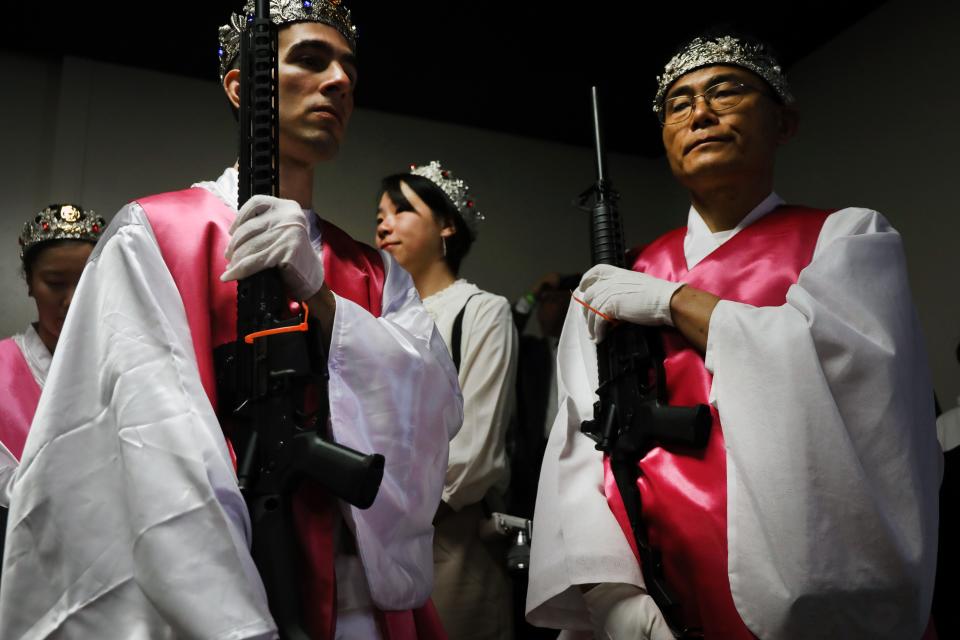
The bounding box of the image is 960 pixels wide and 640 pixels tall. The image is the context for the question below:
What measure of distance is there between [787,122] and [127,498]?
157 centimetres

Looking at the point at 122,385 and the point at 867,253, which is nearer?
the point at 122,385

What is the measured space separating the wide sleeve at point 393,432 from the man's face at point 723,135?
28.2 inches

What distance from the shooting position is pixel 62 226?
2.82m

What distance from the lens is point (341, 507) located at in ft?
4.81

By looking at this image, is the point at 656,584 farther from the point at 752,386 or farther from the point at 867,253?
the point at 867,253

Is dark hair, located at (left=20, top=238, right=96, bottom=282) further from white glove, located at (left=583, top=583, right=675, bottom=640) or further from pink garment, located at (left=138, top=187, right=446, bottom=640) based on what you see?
white glove, located at (left=583, top=583, right=675, bottom=640)

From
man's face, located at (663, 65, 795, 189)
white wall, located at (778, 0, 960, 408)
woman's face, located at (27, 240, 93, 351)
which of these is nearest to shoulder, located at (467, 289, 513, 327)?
man's face, located at (663, 65, 795, 189)

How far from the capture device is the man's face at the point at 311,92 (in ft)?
5.69

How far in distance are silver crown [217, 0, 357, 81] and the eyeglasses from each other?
71 centimetres

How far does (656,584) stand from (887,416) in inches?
19.1

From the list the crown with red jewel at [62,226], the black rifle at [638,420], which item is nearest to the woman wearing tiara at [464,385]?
the black rifle at [638,420]

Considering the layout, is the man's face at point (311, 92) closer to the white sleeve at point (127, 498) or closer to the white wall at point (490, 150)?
the white sleeve at point (127, 498)

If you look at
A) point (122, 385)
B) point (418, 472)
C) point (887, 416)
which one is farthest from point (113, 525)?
point (887, 416)

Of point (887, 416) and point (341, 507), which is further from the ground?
point (887, 416)
